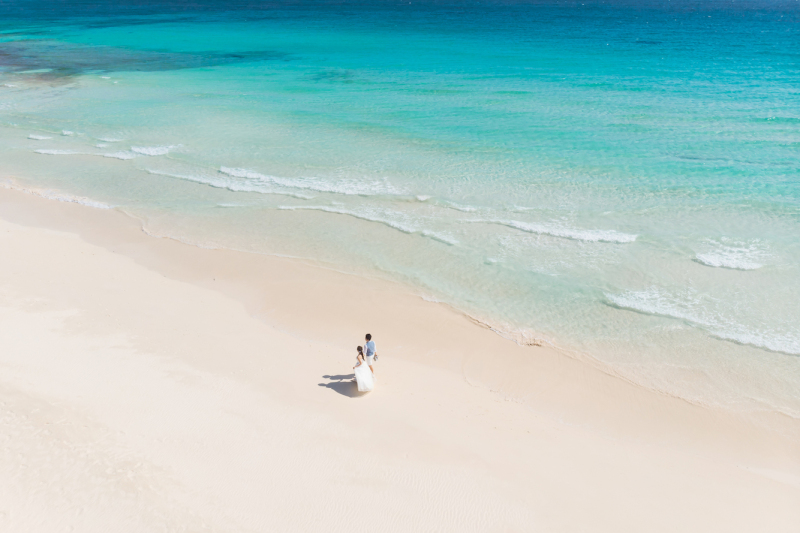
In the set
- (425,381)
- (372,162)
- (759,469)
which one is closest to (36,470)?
(425,381)

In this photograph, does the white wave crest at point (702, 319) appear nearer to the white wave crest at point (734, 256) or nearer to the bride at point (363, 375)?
the white wave crest at point (734, 256)

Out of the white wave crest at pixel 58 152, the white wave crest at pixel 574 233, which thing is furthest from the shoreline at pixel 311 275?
the white wave crest at pixel 574 233

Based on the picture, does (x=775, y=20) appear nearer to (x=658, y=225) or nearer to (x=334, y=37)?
(x=334, y=37)

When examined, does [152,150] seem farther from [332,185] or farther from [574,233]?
[574,233]

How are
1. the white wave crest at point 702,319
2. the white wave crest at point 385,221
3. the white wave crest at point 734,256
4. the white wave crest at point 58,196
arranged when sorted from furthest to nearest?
the white wave crest at point 58,196
the white wave crest at point 385,221
the white wave crest at point 734,256
the white wave crest at point 702,319

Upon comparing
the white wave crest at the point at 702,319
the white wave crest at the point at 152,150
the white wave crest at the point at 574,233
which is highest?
the white wave crest at the point at 152,150

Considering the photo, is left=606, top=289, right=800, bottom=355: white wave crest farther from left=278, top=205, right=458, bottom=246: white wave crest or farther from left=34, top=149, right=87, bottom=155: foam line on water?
left=34, top=149, right=87, bottom=155: foam line on water

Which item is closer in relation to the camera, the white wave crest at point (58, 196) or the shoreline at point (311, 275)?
the shoreline at point (311, 275)

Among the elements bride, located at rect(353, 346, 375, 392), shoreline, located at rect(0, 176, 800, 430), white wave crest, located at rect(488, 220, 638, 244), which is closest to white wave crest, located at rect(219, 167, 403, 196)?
white wave crest, located at rect(488, 220, 638, 244)

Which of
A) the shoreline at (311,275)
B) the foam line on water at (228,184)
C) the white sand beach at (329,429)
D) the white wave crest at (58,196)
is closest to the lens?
the white sand beach at (329,429)
